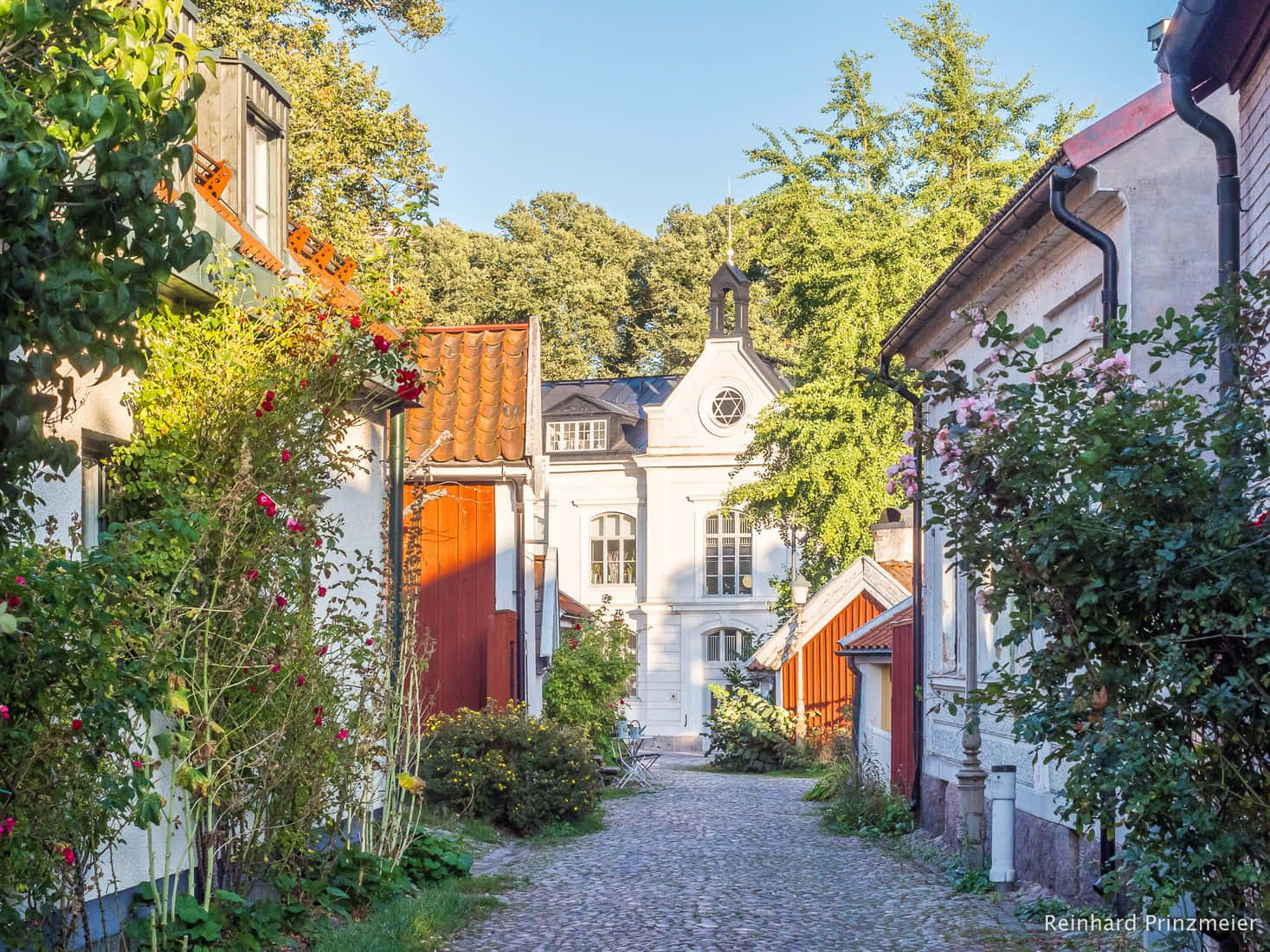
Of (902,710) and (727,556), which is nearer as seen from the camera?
(902,710)

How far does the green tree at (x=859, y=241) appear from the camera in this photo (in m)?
29.1

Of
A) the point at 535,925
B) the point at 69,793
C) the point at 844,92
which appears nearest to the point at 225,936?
the point at 69,793

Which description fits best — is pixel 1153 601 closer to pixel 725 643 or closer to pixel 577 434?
pixel 725 643

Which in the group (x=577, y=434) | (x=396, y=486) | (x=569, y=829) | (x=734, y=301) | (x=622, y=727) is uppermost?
(x=734, y=301)

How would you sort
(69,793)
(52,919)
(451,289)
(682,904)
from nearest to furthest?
(69,793) < (52,919) < (682,904) < (451,289)

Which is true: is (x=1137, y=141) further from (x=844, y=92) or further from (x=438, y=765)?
(x=844, y=92)

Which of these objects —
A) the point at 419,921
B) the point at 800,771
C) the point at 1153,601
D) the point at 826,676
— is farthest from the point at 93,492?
the point at 826,676

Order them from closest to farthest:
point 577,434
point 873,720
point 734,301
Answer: point 873,720
point 734,301
point 577,434

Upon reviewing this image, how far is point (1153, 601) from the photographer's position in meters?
5.44

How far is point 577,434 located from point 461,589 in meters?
27.5

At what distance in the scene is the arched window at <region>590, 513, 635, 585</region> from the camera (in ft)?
152

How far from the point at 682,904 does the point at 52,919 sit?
574cm

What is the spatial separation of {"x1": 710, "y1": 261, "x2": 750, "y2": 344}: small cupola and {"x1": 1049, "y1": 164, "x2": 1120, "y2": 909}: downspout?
112 feet

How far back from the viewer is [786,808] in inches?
811
